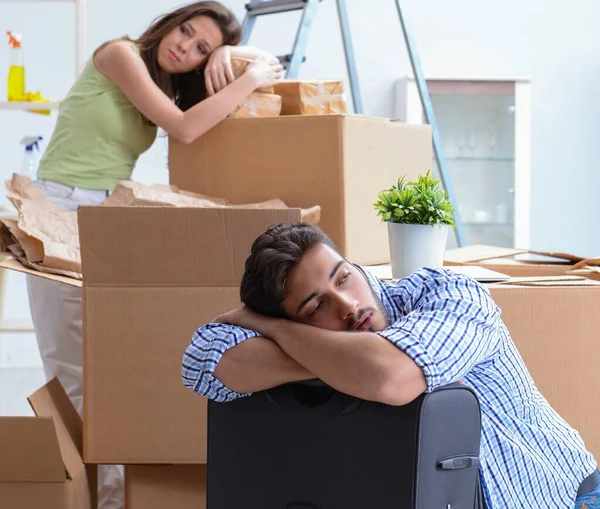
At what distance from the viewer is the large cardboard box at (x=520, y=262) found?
186 cm

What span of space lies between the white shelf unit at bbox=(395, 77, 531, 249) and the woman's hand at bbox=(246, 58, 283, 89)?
1.75 m

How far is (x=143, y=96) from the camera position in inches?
80.1

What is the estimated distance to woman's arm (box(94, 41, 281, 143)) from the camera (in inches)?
78.5

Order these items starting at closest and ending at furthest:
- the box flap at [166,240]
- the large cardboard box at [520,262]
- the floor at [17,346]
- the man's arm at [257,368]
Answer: the man's arm at [257,368] < the box flap at [166,240] < the large cardboard box at [520,262] < the floor at [17,346]

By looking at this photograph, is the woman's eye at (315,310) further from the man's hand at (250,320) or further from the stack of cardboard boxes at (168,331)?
the stack of cardboard boxes at (168,331)

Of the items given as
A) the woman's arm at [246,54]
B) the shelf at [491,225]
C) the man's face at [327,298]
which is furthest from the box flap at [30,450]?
the shelf at [491,225]

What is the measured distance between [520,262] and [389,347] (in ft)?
Result: 3.17

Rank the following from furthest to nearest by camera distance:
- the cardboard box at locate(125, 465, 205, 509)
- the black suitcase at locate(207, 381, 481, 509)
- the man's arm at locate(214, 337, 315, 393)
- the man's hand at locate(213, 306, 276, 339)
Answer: the cardboard box at locate(125, 465, 205, 509), the man's hand at locate(213, 306, 276, 339), the man's arm at locate(214, 337, 315, 393), the black suitcase at locate(207, 381, 481, 509)

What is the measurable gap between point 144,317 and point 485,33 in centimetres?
303

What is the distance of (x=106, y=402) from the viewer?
1563 mm

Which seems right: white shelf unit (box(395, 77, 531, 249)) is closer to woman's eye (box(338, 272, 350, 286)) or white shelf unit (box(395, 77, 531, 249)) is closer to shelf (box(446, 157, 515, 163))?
shelf (box(446, 157, 515, 163))

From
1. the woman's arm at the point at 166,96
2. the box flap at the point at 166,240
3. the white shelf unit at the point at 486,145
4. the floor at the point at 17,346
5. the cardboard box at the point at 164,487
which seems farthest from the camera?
the floor at the point at 17,346

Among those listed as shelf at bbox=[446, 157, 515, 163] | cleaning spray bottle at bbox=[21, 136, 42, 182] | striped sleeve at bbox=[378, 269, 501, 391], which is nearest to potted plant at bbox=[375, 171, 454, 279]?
striped sleeve at bbox=[378, 269, 501, 391]

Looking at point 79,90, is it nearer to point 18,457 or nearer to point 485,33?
point 18,457
